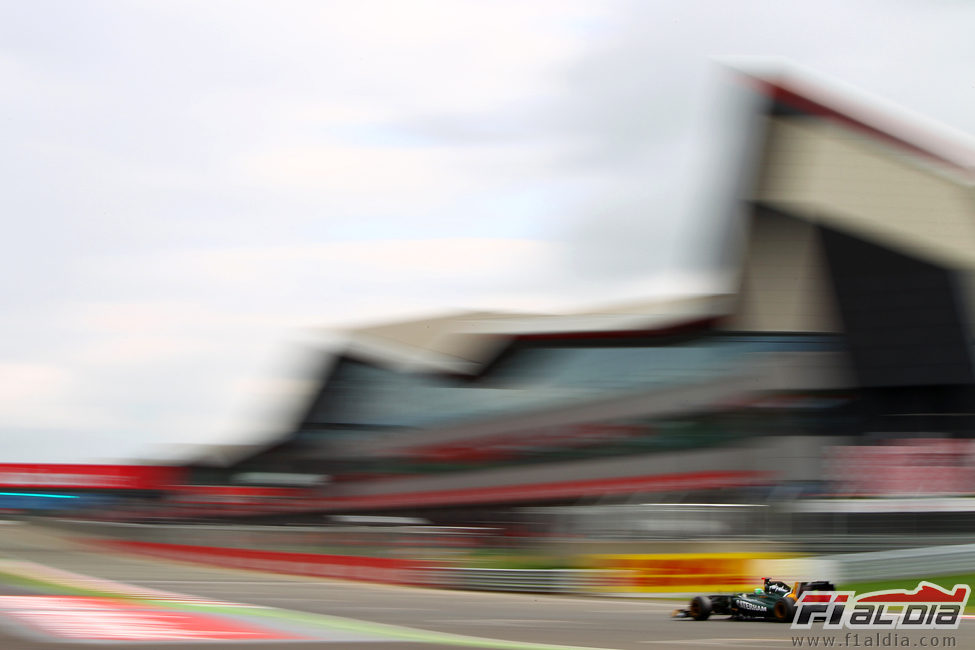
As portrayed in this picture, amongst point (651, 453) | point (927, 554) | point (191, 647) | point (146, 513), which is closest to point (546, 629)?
point (191, 647)

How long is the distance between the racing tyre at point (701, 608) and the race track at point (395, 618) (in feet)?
0.47

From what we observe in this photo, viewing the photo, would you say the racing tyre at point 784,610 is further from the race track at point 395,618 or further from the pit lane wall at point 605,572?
Result: the pit lane wall at point 605,572

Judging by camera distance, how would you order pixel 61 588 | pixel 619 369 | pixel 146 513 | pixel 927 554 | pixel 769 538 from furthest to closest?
pixel 146 513, pixel 619 369, pixel 769 538, pixel 927 554, pixel 61 588

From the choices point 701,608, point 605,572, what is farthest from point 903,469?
point 701,608

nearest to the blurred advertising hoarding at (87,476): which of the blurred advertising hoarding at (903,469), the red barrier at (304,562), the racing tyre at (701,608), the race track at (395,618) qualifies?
the red barrier at (304,562)

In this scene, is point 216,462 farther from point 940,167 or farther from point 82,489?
point 940,167

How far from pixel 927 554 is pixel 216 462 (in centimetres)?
6197

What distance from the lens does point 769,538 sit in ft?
53.6

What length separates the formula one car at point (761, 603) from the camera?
31.0 feet

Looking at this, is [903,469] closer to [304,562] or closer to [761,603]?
Answer: [304,562]

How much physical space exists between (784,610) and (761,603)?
236 mm

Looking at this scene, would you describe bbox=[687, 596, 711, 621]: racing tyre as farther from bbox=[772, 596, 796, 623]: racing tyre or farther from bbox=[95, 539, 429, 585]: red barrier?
bbox=[95, 539, 429, 585]: red barrier

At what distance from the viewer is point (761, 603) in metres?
9.63

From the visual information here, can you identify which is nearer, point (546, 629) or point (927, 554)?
point (546, 629)
